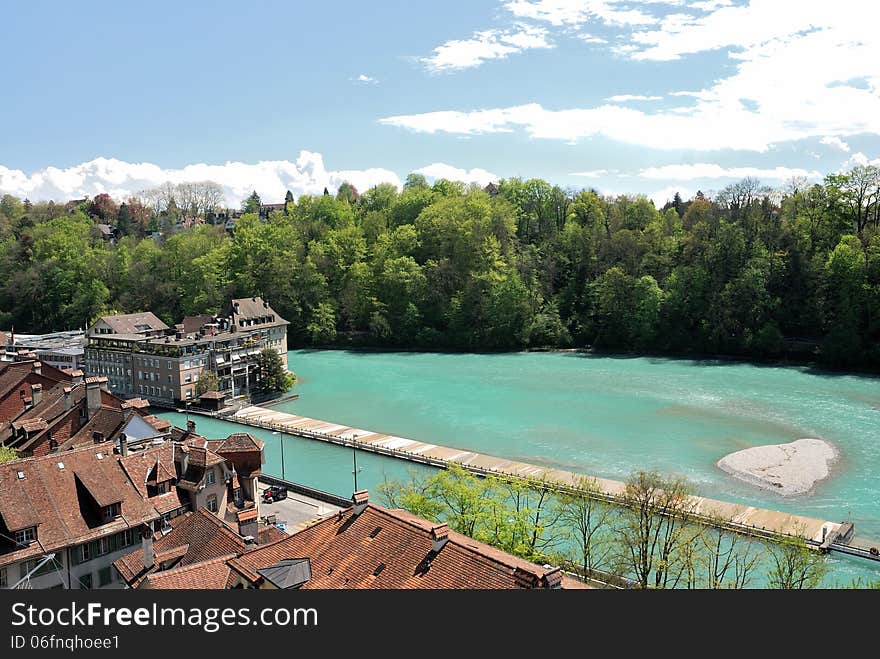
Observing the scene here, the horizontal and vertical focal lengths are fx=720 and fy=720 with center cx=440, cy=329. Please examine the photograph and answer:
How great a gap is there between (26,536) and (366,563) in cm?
1009

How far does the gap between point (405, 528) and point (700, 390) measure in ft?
161

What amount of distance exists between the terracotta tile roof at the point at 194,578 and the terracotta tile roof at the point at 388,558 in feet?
1.45

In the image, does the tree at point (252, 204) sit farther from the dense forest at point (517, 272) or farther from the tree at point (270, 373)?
the tree at point (270, 373)

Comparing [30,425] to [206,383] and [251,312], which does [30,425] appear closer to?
[206,383]

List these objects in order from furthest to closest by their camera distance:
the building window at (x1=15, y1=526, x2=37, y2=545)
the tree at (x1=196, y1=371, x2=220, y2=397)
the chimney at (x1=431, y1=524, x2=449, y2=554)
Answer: the tree at (x1=196, y1=371, x2=220, y2=397), the building window at (x1=15, y1=526, x2=37, y2=545), the chimney at (x1=431, y1=524, x2=449, y2=554)

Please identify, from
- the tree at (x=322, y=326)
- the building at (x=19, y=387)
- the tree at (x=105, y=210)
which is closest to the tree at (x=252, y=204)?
the tree at (x=105, y=210)

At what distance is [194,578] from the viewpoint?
16.4 meters

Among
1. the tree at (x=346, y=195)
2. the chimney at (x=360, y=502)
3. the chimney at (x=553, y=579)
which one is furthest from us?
the tree at (x=346, y=195)

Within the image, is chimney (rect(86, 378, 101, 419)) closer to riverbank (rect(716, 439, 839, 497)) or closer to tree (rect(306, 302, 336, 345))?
riverbank (rect(716, 439, 839, 497))

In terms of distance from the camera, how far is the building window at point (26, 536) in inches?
751

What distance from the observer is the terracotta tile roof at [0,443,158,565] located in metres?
19.4

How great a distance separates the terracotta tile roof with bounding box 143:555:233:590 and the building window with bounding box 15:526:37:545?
4.81 m

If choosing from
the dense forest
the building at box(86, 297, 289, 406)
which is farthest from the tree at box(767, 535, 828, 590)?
the dense forest

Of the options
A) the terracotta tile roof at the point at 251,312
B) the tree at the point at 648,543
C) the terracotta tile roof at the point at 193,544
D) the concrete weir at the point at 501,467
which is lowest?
the concrete weir at the point at 501,467
